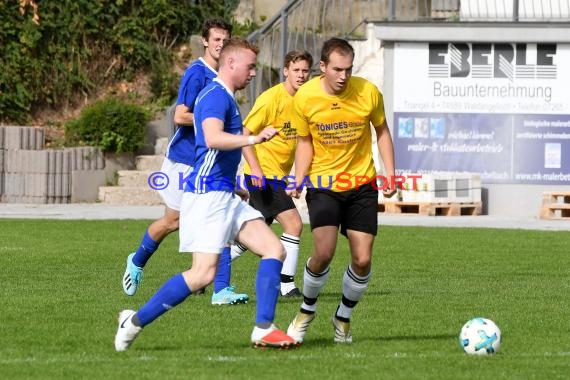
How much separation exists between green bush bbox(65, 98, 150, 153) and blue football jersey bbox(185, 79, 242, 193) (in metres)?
17.4

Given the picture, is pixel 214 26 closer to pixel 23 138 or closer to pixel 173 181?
pixel 173 181

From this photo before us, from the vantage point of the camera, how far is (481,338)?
8922 mm

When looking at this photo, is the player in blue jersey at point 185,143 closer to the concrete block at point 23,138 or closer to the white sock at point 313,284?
the white sock at point 313,284

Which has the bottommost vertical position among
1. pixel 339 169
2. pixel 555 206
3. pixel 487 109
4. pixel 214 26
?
pixel 555 206

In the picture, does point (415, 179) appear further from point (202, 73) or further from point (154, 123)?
point (202, 73)

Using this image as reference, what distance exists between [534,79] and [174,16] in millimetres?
7728

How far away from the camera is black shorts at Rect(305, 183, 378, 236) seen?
967 cm

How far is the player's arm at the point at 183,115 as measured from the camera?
11.3 metres

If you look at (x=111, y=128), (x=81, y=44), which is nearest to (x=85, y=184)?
(x=111, y=128)

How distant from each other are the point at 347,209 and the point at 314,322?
1.21m

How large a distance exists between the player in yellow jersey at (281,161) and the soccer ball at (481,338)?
3.61m

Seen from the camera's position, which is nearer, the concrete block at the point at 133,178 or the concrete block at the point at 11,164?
the concrete block at the point at 11,164

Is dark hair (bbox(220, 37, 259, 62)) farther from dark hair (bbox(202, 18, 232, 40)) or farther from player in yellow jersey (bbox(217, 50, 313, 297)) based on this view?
player in yellow jersey (bbox(217, 50, 313, 297))

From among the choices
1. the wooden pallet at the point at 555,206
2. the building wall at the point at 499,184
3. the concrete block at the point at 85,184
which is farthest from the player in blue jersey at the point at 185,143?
the concrete block at the point at 85,184
